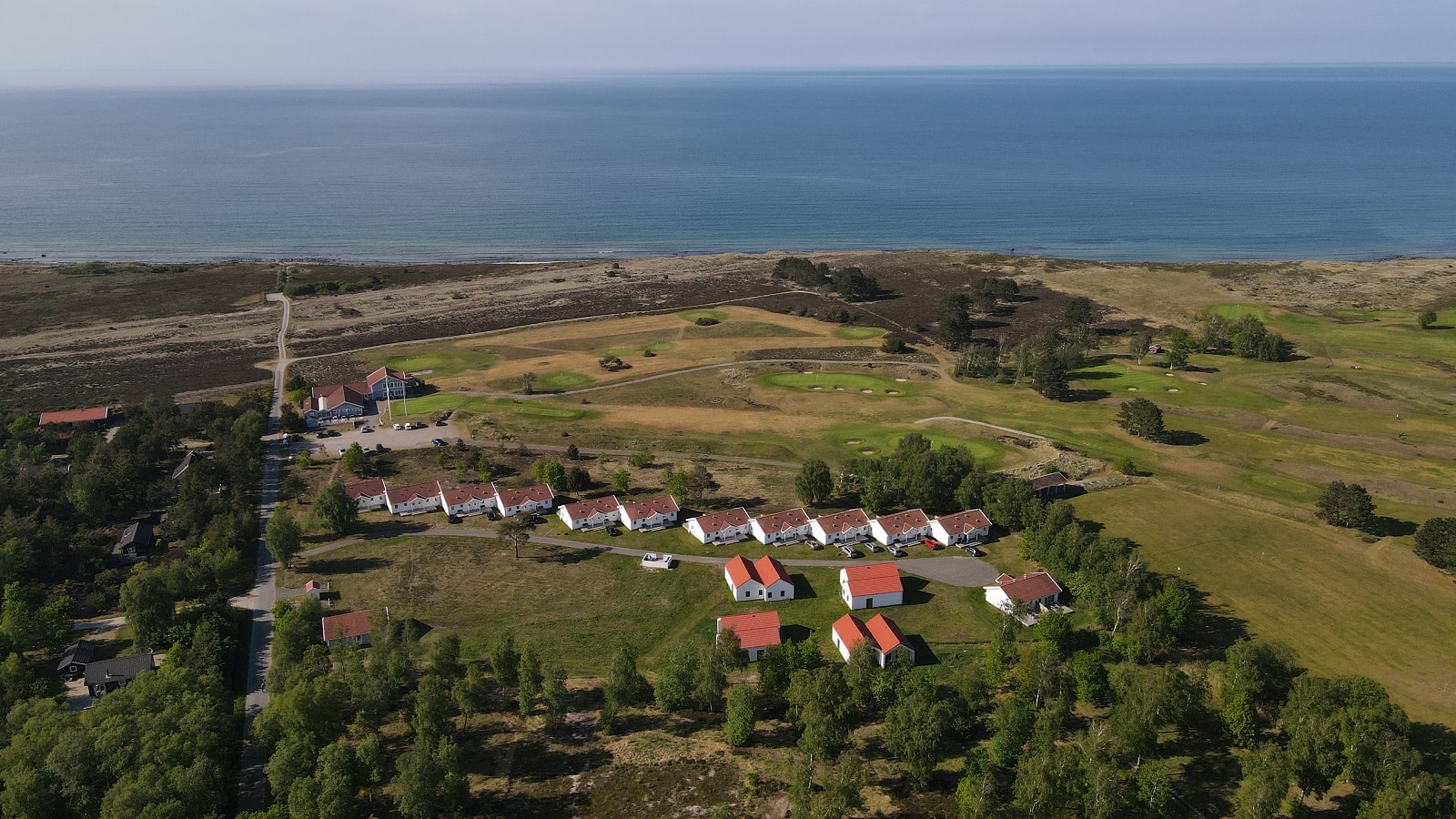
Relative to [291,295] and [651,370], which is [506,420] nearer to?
[651,370]

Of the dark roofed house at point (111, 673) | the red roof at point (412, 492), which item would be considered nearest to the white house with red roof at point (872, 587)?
the red roof at point (412, 492)

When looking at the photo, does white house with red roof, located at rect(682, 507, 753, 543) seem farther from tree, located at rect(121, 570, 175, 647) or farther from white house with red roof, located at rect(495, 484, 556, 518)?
tree, located at rect(121, 570, 175, 647)

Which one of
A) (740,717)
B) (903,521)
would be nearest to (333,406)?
(903,521)

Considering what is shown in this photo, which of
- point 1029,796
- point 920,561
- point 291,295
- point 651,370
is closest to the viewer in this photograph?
point 1029,796

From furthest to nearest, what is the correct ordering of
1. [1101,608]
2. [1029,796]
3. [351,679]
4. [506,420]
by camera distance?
[506,420]
[1101,608]
[351,679]
[1029,796]

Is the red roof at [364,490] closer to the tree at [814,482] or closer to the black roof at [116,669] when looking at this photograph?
the black roof at [116,669]

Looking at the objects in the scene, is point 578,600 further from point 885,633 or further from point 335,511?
point 335,511

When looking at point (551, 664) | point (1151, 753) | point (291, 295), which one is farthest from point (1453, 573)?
point (291, 295)
